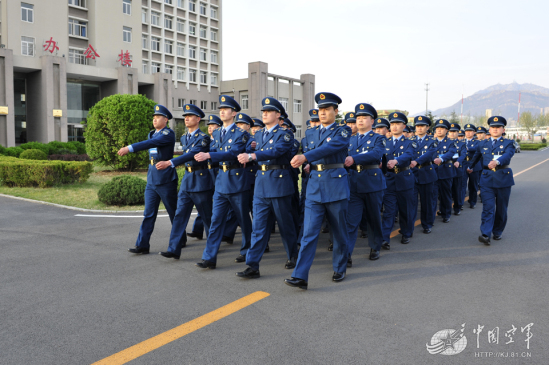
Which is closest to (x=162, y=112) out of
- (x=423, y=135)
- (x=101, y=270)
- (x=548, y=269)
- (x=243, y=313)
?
(x=101, y=270)

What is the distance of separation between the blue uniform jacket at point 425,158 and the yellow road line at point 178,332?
4.51 metres

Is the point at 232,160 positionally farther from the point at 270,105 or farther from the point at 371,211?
the point at 371,211

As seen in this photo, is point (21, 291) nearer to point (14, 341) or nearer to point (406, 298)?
point (14, 341)

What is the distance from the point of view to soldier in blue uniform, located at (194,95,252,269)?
17.5ft

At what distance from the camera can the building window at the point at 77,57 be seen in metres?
39.8

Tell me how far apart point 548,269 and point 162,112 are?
5.51 meters

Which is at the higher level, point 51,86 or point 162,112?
point 51,86

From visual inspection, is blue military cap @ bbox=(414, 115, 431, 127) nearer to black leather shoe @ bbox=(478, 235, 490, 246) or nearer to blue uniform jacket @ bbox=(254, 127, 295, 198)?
black leather shoe @ bbox=(478, 235, 490, 246)

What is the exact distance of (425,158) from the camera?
7.66 m

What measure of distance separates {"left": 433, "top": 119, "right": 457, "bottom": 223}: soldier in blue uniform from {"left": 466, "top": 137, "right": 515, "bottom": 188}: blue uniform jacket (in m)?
1.50

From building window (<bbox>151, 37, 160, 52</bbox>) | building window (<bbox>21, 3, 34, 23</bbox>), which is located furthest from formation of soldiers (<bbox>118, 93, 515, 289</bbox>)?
building window (<bbox>151, 37, 160, 52</bbox>)

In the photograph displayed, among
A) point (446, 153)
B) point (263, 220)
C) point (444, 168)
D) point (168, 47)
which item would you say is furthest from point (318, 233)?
point (168, 47)

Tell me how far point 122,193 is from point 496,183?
307 inches

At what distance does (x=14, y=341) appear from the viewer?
3410 mm
